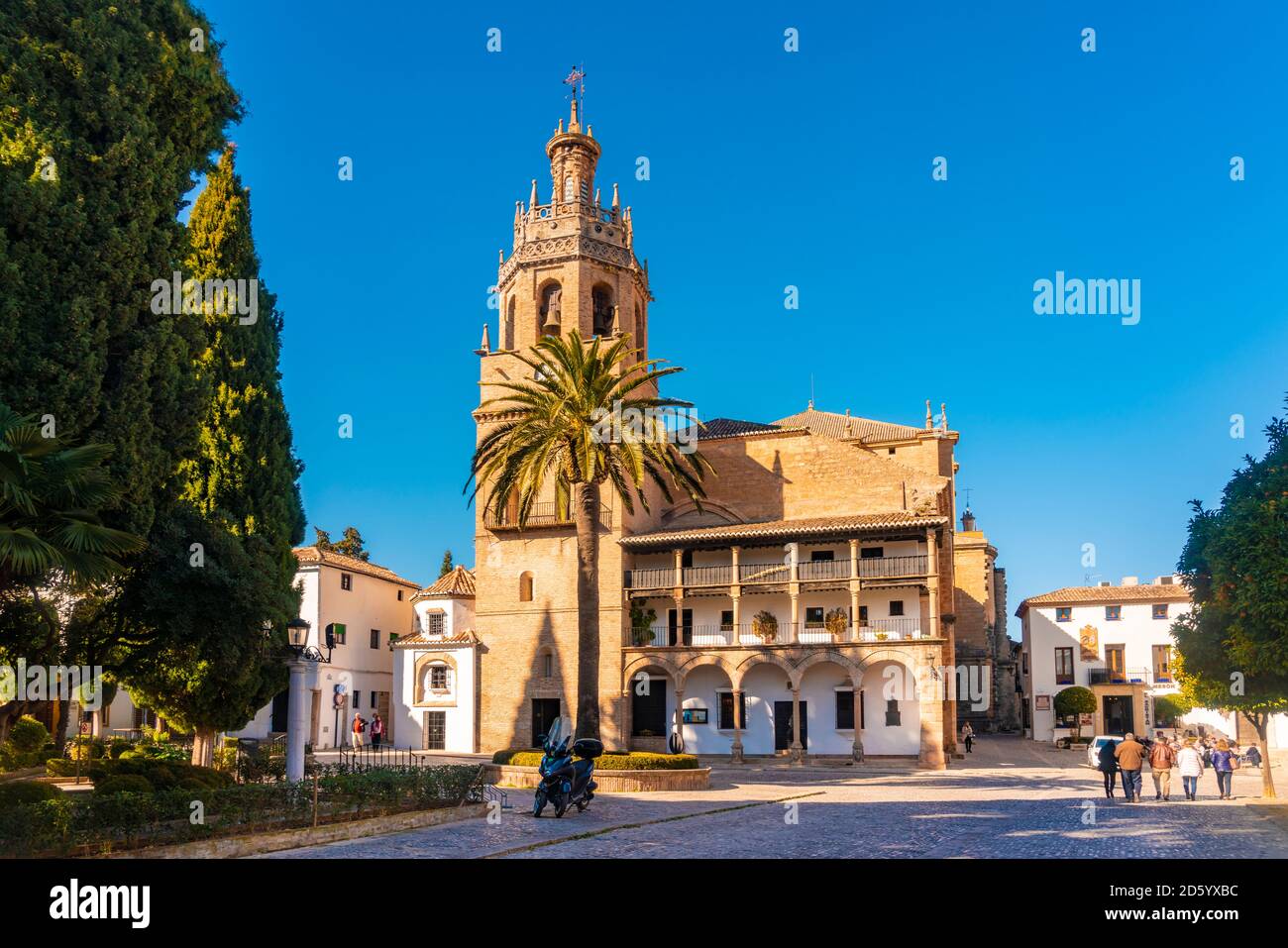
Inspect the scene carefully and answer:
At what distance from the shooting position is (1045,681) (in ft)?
190

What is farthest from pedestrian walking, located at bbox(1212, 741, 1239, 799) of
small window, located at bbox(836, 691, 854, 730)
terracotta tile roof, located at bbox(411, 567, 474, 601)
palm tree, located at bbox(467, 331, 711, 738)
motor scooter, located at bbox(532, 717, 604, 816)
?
terracotta tile roof, located at bbox(411, 567, 474, 601)

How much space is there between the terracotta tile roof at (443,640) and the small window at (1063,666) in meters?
31.7

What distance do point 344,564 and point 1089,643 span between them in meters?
38.9

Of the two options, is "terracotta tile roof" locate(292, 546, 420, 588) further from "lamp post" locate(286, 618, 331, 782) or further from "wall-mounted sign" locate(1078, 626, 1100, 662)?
"wall-mounted sign" locate(1078, 626, 1100, 662)

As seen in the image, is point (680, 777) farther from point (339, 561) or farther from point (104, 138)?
point (339, 561)

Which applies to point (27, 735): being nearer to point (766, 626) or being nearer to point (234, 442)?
point (234, 442)

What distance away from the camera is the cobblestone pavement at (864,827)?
48.7ft

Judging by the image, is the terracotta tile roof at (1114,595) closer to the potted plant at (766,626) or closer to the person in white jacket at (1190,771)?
the potted plant at (766,626)

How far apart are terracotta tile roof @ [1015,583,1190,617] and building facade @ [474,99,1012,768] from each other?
15.1 metres

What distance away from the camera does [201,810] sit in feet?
45.6

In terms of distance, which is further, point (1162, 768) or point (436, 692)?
point (436, 692)

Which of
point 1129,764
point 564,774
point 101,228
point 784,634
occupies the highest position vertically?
point 101,228

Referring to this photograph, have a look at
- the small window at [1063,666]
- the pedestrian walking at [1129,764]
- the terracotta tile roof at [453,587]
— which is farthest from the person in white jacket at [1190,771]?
the small window at [1063,666]

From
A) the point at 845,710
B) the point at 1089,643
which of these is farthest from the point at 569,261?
the point at 1089,643
